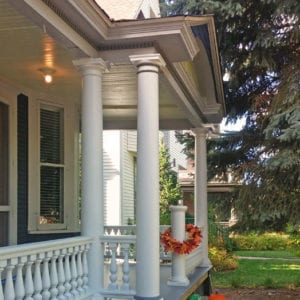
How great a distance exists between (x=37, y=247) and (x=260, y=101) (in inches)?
298

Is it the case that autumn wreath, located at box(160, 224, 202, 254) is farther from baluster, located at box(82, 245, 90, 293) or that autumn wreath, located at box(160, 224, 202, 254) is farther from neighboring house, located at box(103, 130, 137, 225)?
neighboring house, located at box(103, 130, 137, 225)

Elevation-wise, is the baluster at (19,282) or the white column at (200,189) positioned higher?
the white column at (200,189)

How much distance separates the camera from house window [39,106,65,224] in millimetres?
7785

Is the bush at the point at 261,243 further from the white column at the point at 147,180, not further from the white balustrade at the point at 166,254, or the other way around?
the white column at the point at 147,180

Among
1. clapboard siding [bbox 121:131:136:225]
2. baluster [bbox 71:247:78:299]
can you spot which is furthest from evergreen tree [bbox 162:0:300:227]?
clapboard siding [bbox 121:131:136:225]

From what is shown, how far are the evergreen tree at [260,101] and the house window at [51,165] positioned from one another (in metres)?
3.44

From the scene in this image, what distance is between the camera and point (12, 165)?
693 centimetres

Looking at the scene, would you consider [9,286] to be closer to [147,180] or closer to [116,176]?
[147,180]

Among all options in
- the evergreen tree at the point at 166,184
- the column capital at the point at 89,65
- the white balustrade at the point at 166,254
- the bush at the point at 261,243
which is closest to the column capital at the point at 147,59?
the column capital at the point at 89,65

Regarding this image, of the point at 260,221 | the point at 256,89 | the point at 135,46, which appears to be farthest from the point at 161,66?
the point at 256,89

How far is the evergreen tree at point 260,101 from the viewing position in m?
9.20

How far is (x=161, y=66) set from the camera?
17.8 feet

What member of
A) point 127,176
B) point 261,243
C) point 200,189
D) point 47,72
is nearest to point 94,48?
point 47,72

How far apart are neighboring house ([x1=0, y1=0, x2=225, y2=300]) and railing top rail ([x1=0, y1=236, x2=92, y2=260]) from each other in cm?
1
